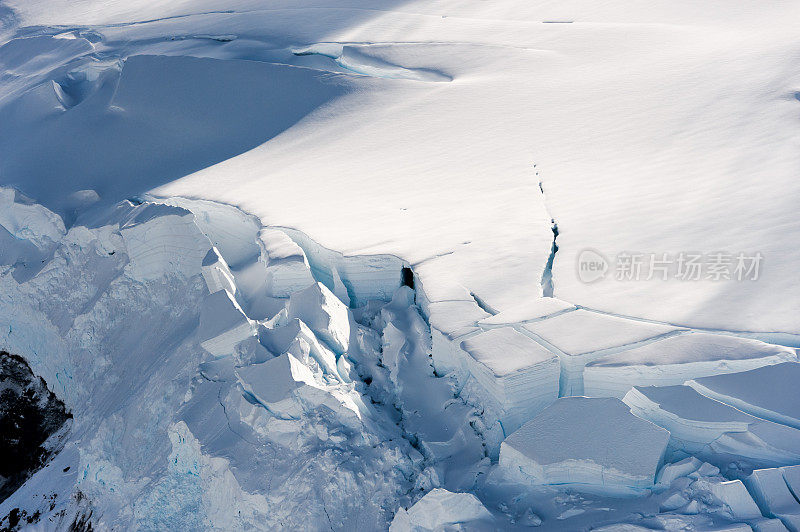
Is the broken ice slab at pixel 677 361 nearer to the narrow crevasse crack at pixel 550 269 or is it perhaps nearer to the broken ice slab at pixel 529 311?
the broken ice slab at pixel 529 311

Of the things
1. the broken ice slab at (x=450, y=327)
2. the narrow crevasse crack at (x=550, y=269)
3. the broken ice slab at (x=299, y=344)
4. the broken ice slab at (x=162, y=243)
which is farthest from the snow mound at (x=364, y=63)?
the broken ice slab at (x=299, y=344)

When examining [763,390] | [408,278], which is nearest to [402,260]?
[408,278]

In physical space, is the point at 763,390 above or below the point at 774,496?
above

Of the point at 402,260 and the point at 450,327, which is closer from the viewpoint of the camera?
the point at 450,327

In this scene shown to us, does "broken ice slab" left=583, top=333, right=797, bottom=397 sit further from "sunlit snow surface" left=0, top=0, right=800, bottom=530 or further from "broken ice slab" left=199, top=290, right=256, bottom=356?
"broken ice slab" left=199, top=290, right=256, bottom=356

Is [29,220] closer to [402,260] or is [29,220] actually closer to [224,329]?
[224,329]

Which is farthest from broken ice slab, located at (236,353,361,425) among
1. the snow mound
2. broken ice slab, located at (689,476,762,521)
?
the snow mound

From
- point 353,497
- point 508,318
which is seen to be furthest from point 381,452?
point 508,318
